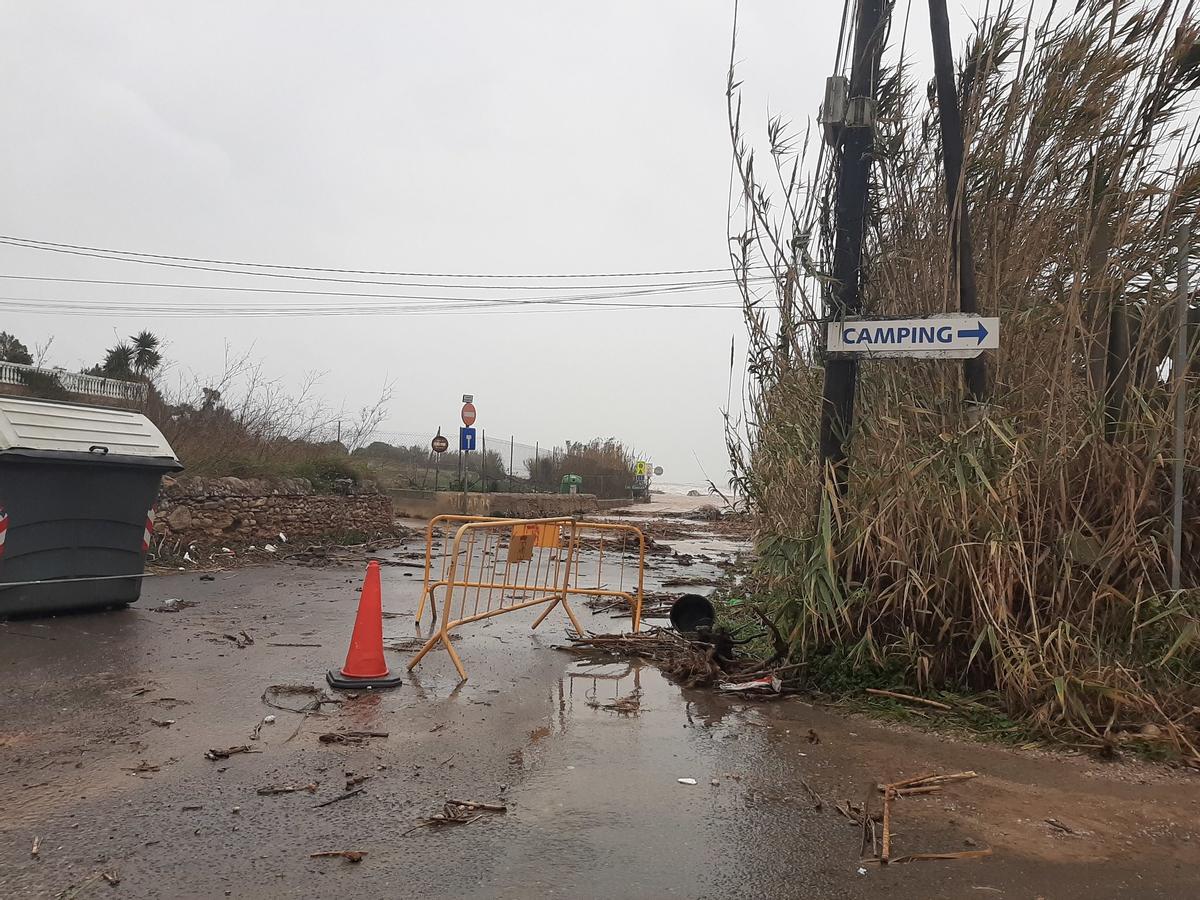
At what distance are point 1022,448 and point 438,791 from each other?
12.8ft

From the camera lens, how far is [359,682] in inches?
225

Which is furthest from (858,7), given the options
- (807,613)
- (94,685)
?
(94,685)

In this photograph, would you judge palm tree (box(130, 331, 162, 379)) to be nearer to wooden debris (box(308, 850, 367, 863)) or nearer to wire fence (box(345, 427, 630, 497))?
wire fence (box(345, 427, 630, 497))

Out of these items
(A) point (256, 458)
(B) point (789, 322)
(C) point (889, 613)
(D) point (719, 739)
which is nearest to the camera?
(D) point (719, 739)

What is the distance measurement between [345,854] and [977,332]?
4.62m

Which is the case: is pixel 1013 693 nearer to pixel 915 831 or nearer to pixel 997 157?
pixel 915 831

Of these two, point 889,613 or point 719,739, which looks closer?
point 719,739

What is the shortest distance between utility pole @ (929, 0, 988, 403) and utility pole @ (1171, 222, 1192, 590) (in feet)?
3.43

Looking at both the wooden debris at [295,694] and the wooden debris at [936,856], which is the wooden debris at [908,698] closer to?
the wooden debris at [936,856]

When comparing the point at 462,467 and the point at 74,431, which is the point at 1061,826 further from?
the point at 462,467

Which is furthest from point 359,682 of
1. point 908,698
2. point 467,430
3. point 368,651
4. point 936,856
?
point 467,430

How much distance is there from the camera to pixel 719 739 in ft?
16.0

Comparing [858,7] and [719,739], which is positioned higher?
[858,7]

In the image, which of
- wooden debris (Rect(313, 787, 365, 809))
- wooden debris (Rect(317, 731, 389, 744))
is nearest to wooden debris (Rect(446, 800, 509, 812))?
wooden debris (Rect(313, 787, 365, 809))
